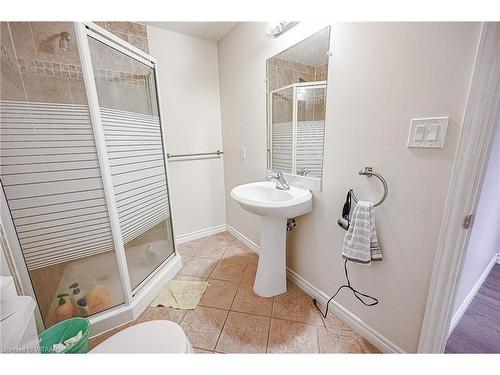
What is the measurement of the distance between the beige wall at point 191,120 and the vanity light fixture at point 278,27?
0.98 m

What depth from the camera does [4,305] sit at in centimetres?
63

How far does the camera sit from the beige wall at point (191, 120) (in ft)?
6.70

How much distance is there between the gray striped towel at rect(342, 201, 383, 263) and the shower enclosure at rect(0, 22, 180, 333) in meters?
1.44

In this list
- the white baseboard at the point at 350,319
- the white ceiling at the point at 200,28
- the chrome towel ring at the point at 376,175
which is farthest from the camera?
the white ceiling at the point at 200,28

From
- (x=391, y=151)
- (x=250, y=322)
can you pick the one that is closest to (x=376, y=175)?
(x=391, y=151)

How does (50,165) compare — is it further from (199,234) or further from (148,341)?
(199,234)

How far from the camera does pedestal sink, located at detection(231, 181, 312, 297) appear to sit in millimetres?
1293

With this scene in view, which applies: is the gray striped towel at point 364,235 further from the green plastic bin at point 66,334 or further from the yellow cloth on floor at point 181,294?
the green plastic bin at point 66,334

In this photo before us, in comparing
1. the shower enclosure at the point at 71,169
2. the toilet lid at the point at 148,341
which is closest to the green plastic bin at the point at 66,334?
the shower enclosure at the point at 71,169

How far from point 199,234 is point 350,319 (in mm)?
1819

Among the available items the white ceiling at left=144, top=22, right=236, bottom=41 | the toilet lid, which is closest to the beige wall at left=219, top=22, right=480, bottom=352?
the white ceiling at left=144, top=22, right=236, bottom=41

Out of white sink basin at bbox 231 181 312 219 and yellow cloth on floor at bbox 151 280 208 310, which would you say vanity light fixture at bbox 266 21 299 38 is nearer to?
white sink basin at bbox 231 181 312 219
